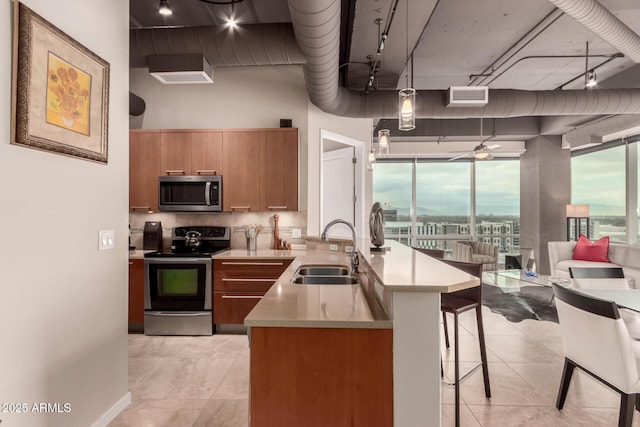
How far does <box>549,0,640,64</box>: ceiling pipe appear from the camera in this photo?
8.41ft

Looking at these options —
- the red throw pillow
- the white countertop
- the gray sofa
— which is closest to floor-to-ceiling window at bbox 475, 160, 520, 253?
the gray sofa

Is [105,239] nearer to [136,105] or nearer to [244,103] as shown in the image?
[136,105]

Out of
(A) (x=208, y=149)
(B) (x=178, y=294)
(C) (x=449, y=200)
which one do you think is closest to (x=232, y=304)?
(B) (x=178, y=294)

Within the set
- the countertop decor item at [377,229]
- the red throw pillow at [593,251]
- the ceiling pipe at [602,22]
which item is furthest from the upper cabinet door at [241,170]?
the red throw pillow at [593,251]

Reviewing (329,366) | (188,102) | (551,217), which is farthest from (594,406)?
(551,217)

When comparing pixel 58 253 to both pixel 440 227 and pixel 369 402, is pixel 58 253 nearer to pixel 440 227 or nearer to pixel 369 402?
pixel 369 402

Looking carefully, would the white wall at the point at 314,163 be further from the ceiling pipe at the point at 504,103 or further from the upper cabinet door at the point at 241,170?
the upper cabinet door at the point at 241,170

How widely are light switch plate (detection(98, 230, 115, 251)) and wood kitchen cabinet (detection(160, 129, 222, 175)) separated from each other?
2.14 meters

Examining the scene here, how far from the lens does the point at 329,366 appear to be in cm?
158

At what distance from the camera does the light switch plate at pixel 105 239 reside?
2174 mm

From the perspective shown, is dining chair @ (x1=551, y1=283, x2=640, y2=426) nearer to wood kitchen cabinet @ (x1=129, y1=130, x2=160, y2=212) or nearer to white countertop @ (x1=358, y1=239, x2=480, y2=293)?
white countertop @ (x1=358, y1=239, x2=480, y2=293)

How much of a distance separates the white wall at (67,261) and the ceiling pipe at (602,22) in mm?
3092

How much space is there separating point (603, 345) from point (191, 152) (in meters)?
4.25

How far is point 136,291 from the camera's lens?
3953 millimetres
